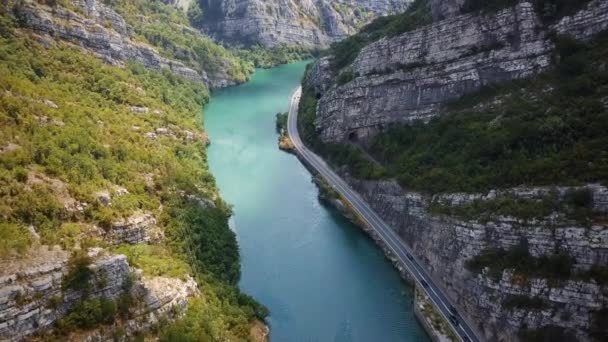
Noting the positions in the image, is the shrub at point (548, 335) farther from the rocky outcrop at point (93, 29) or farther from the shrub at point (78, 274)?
the rocky outcrop at point (93, 29)

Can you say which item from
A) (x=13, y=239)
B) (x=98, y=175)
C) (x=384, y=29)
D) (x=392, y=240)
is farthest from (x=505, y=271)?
(x=384, y=29)

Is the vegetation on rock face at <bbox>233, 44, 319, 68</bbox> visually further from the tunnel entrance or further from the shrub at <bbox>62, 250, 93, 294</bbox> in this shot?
the shrub at <bbox>62, 250, 93, 294</bbox>

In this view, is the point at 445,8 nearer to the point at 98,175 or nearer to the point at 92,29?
the point at 98,175

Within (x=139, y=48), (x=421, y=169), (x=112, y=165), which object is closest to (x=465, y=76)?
(x=421, y=169)

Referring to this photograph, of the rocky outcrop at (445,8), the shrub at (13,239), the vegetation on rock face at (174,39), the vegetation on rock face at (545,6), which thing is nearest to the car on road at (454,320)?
the shrub at (13,239)

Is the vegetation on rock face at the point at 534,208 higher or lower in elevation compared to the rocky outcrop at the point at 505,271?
higher

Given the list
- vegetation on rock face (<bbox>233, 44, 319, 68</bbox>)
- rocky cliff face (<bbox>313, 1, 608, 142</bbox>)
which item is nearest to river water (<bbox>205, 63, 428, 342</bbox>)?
rocky cliff face (<bbox>313, 1, 608, 142</bbox>)

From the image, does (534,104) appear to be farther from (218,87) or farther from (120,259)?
(218,87)
